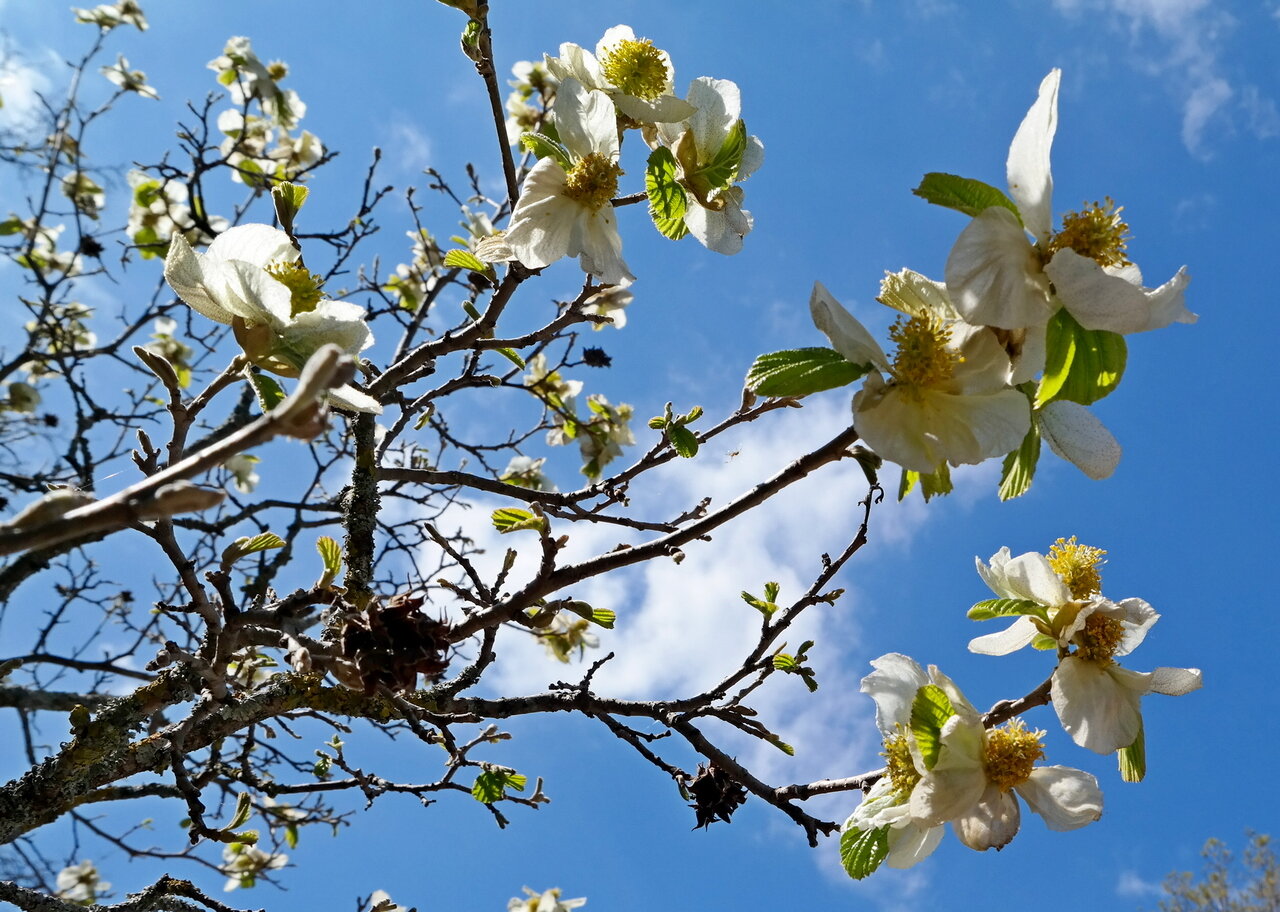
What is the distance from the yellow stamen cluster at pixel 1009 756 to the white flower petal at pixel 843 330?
59 cm

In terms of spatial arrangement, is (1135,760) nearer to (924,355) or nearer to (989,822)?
(989,822)

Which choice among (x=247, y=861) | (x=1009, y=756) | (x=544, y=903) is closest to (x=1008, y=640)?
(x=1009, y=756)

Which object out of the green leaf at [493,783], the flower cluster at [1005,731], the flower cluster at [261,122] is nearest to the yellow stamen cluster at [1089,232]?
the flower cluster at [1005,731]

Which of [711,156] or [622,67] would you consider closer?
[711,156]

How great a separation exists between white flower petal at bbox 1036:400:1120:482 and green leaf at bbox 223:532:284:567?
90 centimetres

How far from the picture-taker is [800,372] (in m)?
0.90

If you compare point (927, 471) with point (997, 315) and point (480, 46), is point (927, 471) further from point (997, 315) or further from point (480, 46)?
point (480, 46)

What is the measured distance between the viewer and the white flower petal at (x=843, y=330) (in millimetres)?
873

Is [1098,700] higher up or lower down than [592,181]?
lower down

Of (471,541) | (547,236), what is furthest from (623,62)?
(471,541)

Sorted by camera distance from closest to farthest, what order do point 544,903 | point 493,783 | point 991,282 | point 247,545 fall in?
point 991,282, point 247,545, point 493,783, point 544,903

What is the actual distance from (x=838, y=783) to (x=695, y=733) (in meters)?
0.26

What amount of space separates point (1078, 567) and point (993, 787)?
379 mm

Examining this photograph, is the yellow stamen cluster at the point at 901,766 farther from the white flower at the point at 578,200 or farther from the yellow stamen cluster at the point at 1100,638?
the white flower at the point at 578,200
